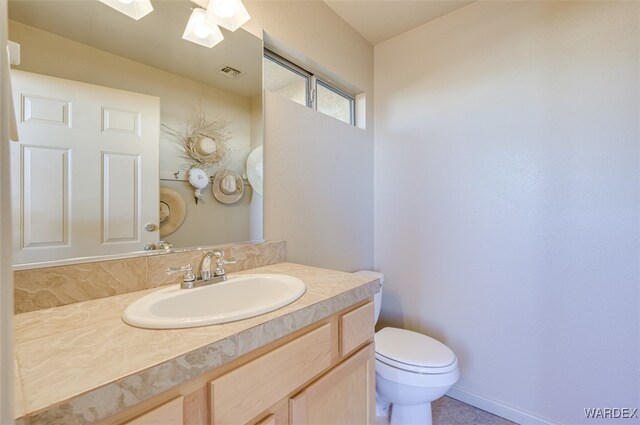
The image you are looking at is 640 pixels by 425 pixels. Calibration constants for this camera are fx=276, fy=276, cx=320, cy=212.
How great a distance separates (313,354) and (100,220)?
763mm

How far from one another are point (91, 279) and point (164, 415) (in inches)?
21.3

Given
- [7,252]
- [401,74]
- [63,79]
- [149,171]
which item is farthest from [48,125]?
[401,74]

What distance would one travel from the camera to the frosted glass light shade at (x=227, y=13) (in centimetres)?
105

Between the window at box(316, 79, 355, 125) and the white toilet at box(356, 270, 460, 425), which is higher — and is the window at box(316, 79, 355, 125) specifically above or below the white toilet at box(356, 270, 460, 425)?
above

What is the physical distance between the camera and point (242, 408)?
585mm

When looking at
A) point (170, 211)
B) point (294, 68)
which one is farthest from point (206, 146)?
point (294, 68)

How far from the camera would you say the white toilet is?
124cm

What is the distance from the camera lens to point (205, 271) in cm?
97

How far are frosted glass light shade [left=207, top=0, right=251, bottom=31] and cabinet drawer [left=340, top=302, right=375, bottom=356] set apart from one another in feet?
3.86

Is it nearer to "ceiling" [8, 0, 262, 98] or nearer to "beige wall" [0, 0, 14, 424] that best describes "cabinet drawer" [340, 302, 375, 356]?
"beige wall" [0, 0, 14, 424]

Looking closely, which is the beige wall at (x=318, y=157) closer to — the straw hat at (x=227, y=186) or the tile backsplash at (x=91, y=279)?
the straw hat at (x=227, y=186)

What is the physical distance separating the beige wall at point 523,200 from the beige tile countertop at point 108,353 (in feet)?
3.98

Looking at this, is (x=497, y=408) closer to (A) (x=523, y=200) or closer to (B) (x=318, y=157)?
(A) (x=523, y=200)

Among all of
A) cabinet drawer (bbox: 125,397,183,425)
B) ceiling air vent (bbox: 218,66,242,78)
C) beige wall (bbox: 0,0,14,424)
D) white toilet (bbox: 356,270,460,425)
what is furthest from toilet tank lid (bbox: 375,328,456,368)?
ceiling air vent (bbox: 218,66,242,78)
